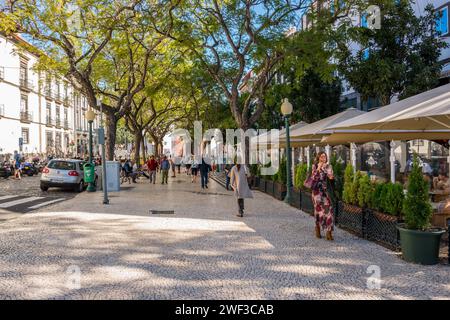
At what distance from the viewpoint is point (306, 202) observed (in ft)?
42.0

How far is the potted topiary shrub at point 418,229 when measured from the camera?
654 cm

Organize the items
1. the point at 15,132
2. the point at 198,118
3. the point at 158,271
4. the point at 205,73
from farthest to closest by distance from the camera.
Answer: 1. the point at 15,132
2. the point at 198,118
3. the point at 205,73
4. the point at 158,271

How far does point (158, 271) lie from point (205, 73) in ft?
56.1

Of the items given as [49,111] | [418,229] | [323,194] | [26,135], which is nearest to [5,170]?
[26,135]

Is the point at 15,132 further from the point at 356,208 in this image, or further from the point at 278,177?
the point at 356,208

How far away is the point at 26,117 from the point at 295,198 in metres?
37.2

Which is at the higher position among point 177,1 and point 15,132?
point 177,1

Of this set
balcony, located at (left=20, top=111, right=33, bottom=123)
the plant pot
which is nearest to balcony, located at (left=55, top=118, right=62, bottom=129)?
balcony, located at (left=20, top=111, right=33, bottom=123)

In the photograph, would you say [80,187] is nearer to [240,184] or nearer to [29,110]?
[240,184]

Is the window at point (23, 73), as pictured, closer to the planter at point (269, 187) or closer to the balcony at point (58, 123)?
the balcony at point (58, 123)

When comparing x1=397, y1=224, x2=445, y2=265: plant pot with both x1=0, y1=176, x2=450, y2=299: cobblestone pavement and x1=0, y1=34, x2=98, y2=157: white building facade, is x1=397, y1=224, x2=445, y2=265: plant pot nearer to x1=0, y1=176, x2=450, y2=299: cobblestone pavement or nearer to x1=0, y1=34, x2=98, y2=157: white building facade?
x1=0, y1=176, x2=450, y2=299: cobblestone pavement

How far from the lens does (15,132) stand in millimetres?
41281

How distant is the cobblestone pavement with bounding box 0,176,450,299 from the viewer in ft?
17.2
